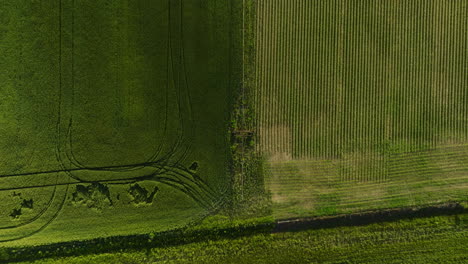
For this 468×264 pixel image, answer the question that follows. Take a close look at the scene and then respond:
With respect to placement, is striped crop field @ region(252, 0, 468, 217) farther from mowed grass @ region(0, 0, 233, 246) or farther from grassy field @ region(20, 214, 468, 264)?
mowed grass @ region(0, 0, 233, 246)

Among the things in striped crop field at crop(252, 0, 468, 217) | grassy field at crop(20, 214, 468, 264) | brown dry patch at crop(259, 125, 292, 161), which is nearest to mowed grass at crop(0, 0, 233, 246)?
grassy field at crop(20, 214, 468, 264)

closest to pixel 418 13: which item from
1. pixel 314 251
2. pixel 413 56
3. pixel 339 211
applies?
pixel 413 56

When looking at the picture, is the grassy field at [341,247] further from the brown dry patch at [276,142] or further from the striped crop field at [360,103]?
the brown dry patch at [276,142]

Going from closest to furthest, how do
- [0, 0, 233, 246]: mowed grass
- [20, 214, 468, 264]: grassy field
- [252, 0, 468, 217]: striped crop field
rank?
1. [0, 0, 233, 246]: mowed grass
2. [20, 214, 468, 264]: grassy field
3. [252, 0, 468, 217]: striped crop field

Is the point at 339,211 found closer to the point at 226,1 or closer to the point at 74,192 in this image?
the point at 226,1

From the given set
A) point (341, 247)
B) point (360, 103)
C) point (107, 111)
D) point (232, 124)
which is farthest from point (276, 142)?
point (107, 111)

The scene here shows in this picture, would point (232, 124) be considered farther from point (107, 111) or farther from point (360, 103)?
point (360, 103)
